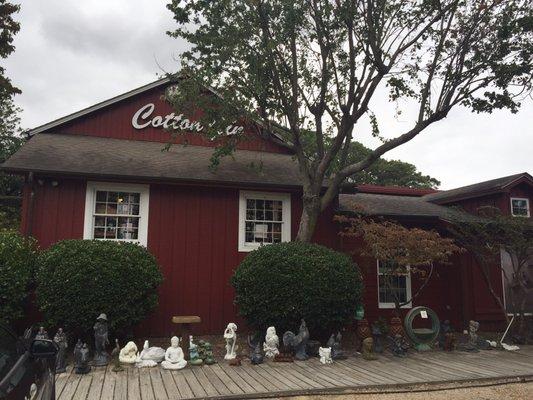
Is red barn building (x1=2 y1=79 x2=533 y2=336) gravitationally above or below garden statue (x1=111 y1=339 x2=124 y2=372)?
above

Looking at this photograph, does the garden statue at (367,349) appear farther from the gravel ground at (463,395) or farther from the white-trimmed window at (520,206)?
the white-trimmed window at (520,206)

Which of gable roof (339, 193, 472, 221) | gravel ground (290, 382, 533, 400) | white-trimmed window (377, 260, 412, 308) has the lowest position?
gravel ground (290, 382, 533, 400)

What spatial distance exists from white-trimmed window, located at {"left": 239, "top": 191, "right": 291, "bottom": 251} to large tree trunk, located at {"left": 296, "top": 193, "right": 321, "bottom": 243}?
0.92 meters

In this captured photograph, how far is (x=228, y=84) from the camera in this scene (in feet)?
34.4

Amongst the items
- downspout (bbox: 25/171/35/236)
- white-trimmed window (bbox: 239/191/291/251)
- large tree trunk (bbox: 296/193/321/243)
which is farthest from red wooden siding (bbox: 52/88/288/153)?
downspout (bbox: 25/171/35/236)

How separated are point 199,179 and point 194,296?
9.24 feet

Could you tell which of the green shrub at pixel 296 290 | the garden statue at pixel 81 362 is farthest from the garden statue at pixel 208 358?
the garden statue at pixel 81 362

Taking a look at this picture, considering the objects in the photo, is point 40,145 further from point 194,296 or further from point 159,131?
point 194,296

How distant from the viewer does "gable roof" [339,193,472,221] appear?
1134cm

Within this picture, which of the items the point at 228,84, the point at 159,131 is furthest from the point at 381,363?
the point at 159,131

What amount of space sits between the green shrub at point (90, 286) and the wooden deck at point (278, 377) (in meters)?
1.08

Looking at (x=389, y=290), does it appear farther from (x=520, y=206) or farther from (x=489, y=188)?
(x=520, y=206)

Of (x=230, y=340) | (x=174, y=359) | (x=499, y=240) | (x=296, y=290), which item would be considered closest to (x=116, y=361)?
(x=174, y=359)

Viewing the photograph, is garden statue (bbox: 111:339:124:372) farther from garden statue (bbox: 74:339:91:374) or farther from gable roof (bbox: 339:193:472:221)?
gable roof (bbox: 339:193:472:221)
